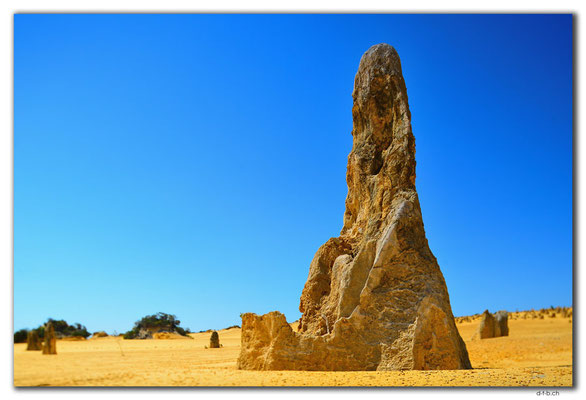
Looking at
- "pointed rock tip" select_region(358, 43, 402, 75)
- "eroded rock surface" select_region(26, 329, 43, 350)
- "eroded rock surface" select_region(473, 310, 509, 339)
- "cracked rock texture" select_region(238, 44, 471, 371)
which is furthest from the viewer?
"eroded rock surface" select_region(473, 310, 509, 339)

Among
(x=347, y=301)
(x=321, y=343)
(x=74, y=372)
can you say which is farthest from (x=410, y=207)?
(x=74, y=372)

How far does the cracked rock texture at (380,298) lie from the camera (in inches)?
369

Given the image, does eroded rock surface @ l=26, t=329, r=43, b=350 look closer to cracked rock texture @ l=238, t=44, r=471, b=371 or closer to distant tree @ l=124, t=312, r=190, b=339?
cracked rock texture @ l=238, t=44, r=471, b=371

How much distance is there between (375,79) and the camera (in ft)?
39.2

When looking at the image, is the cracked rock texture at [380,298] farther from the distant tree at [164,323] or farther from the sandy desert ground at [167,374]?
the distant tree at [164,323]

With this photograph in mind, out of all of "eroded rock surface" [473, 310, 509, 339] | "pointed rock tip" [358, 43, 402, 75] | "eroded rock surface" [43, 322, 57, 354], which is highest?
"pointed rock tip" [358, 43, 402, 75]

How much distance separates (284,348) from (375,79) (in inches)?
244

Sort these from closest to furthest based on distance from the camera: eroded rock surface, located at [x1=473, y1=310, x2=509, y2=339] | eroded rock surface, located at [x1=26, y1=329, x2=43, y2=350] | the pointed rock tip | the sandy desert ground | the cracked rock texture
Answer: the sandy desert ground, eroded rock surface, located at [x1=26, y1=329, x2=43, y2=350], the cracked rock texture, the pointed rock tip, eroded rock surface, located at [x1=473, y1=310, x2=509, y2=339]

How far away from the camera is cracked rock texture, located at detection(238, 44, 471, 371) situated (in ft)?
30.8

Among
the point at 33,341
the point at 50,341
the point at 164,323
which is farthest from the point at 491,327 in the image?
the point at 33,341

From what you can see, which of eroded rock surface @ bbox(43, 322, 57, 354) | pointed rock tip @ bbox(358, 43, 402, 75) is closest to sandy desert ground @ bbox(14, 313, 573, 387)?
eroded rock surface @ bbox(43, 322, 57, 354)

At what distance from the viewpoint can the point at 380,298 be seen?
9812 mm

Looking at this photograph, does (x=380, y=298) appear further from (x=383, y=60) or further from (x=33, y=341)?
(x=33, y=341)
